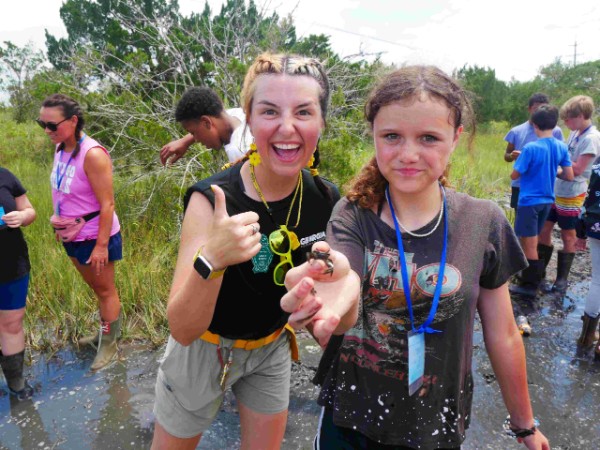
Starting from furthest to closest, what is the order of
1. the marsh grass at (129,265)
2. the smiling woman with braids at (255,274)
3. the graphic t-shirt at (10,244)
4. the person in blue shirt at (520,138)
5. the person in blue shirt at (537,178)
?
the person in blue shirt at (520,138) < the person in blue shirt at (537,178) < the marsh grass at (129,265) < the graphic t-shirt at (10,244) < the smiling woman with braids at (255,274)

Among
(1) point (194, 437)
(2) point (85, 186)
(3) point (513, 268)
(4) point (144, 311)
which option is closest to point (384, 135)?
(3) point (513, 268)

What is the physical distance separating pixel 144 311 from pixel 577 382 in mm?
3710

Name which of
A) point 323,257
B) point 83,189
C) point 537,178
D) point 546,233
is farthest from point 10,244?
point 546,233

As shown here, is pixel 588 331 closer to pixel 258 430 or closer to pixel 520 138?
pixel 520 138

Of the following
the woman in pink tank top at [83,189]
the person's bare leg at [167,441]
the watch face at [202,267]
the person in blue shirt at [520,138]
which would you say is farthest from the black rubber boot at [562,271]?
the watch face at [202,267]

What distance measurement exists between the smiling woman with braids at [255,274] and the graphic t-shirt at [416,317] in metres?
0.19

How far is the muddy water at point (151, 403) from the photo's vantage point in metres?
2.74

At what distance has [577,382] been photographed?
3.32 meters

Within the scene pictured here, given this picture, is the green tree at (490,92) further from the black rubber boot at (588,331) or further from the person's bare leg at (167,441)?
the person's bare leg at (167,441)

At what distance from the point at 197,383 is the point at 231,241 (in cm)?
84

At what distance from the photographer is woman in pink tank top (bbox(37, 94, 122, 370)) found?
3342 millimetres

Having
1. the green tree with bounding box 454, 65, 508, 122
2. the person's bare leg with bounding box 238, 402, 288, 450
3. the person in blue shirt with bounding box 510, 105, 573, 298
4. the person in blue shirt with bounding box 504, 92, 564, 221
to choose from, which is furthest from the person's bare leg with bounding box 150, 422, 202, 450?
the green tree with bounding box 454, 65, 508, 122

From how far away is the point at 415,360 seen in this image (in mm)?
1357

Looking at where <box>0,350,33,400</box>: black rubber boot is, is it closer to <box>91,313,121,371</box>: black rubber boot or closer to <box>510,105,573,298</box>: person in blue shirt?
<box>91,313,121,371</box>: black rubber boot
